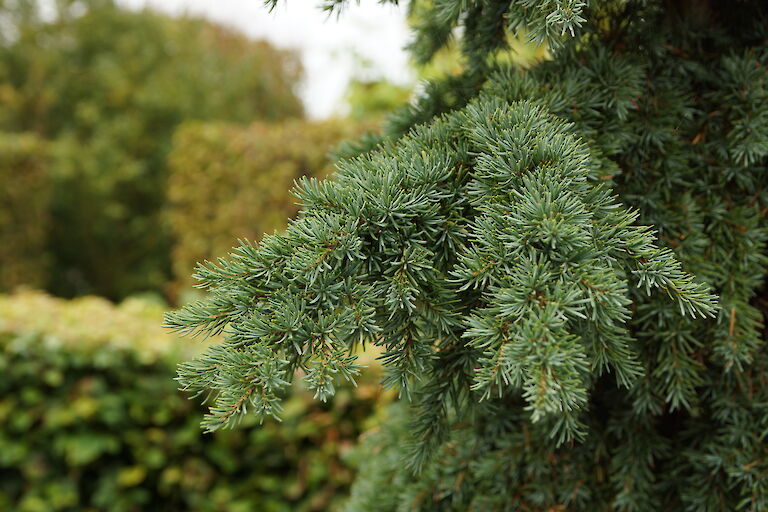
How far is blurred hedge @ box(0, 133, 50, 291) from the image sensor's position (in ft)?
25.6

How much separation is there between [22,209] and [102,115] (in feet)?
6.30

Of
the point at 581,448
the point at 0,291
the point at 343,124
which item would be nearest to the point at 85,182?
the point at 0,291

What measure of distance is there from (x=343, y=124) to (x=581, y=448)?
432 cm

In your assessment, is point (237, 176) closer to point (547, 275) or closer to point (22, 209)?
point (22, 209)

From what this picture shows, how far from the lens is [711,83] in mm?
1295

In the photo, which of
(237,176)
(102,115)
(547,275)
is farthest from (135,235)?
(547,275)

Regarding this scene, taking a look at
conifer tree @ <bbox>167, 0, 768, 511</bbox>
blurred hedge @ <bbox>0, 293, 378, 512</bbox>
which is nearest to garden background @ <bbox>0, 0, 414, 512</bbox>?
blurred hedge @ <bbox>0, 293, 378, 512</bbox>

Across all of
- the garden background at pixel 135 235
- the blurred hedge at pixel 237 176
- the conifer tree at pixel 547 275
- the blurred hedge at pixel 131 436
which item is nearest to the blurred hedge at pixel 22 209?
the garden background at pixel 135 235

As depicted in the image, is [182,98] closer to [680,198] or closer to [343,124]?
[343,124]

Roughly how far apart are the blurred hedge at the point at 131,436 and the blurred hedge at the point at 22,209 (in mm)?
5690

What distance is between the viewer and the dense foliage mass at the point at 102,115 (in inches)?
341

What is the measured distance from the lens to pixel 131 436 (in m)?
2.96

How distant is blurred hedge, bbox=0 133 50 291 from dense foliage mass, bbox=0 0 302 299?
0.33m

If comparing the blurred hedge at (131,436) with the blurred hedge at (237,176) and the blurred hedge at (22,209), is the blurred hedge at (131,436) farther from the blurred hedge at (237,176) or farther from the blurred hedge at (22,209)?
Answer: the blurred hedge at (22,209)
